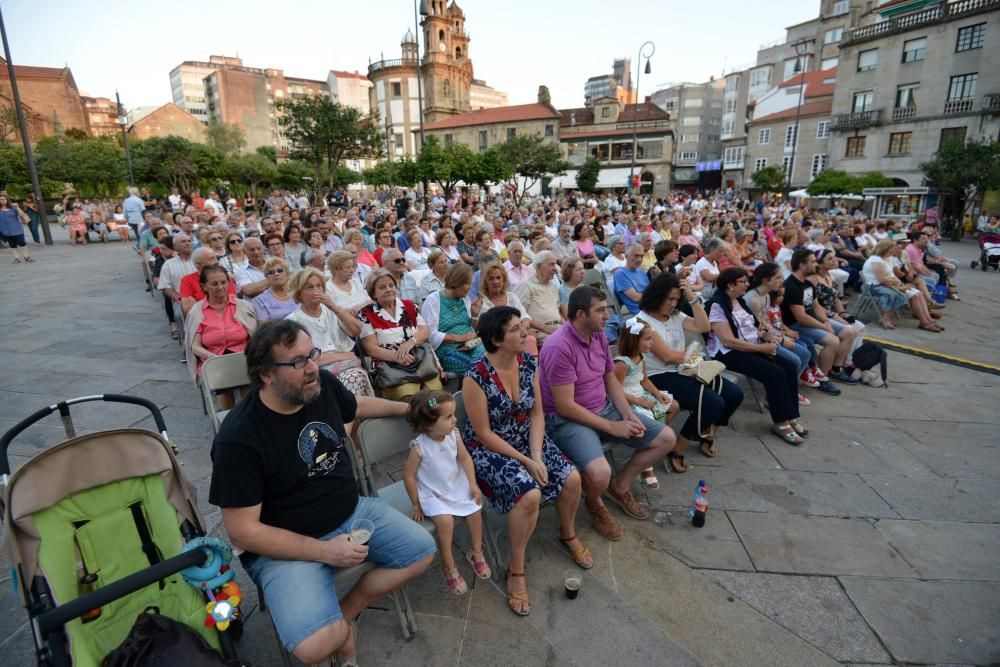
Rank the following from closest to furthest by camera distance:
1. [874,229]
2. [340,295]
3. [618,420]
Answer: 1. [618,420]
2. [340,295]
3. [874,229]

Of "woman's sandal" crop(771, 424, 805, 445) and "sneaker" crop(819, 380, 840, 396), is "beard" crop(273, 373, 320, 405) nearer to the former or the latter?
"woman's sandal" crop(771, 424, 805, 445)

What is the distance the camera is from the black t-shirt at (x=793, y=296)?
5.54 metres

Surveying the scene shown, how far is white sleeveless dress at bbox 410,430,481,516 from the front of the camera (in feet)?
8.82

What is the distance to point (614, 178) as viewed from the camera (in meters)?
58.0

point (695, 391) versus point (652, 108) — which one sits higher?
point (652, 108)

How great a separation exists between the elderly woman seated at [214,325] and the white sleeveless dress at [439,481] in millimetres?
2132

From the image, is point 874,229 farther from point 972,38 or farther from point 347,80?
point 347,80

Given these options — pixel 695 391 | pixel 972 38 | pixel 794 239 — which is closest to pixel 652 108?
pixel 972 38

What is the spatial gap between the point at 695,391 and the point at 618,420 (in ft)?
2.97

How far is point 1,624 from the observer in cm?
241

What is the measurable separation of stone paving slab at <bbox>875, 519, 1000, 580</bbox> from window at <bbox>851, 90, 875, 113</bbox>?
39760 millimetres

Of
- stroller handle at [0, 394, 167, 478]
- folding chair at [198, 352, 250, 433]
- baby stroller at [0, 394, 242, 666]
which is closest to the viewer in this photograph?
baby stroller at [0, 394, 242, 666]

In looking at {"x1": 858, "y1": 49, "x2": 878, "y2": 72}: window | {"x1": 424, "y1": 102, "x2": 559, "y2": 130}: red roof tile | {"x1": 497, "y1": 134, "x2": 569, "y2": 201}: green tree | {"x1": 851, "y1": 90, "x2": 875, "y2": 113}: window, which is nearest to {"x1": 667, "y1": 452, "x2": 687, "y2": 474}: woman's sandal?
{"x1": 851, "y1": 90, "x2": 875, "y2": 113}: window

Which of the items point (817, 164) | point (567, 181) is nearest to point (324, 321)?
point (817, 164)
